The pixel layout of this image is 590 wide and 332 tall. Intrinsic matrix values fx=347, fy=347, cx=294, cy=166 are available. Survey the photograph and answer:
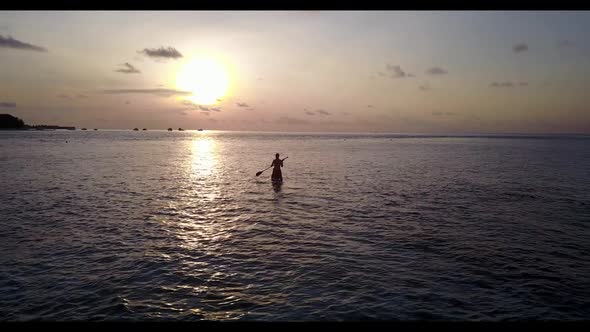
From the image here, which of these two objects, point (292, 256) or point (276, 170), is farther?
point (276, 170)

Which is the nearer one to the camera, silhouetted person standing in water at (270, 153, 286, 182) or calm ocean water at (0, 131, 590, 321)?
calm ocean water at (0, 131, 590, 321)

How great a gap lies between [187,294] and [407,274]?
750 cm

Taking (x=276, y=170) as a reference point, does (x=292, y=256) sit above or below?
below

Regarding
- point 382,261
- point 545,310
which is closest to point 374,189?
point 382,261

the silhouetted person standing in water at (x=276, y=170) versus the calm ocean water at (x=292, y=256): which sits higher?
the silhouetted person standing in water at (x=276, y=170)

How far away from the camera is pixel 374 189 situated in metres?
32.5

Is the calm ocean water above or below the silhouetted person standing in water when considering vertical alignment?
below

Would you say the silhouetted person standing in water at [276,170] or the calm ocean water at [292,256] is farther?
the silhouetted person standing in water at [276,170]
